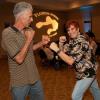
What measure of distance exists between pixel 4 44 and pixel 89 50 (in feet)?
3.44

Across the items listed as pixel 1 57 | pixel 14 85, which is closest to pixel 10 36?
pixel 14 85

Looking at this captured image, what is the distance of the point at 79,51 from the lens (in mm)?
2805

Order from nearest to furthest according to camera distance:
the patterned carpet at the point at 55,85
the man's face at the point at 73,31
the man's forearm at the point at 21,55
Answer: the man's forearm at the point at 21,55 → the man's face at the point at 73,31 → the patterned carpet at the point at 55,85

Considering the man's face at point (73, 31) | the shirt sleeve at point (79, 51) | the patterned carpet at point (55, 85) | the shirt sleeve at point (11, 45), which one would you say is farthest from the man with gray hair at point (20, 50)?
the patterned carpet at point (55, 85)

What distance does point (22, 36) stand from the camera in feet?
7.25

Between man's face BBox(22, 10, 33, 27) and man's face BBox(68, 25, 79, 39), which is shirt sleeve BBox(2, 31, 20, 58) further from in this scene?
man's face BBox(68, 25, 79, 39)

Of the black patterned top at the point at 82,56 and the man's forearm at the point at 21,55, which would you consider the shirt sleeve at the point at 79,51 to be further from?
the man's forearm at the point at 21,55

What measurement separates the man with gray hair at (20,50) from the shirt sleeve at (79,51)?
23.9 inches

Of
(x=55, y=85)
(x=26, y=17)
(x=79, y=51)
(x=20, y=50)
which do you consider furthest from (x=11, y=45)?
(x=55, y=85)

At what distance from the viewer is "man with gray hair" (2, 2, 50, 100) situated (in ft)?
6.98

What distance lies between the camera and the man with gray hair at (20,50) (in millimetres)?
2127

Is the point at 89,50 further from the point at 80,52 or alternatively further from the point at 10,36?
the point at 10,36

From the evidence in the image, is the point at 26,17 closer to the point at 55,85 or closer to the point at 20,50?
the point at 20,50

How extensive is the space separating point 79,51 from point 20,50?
2.82 ft
